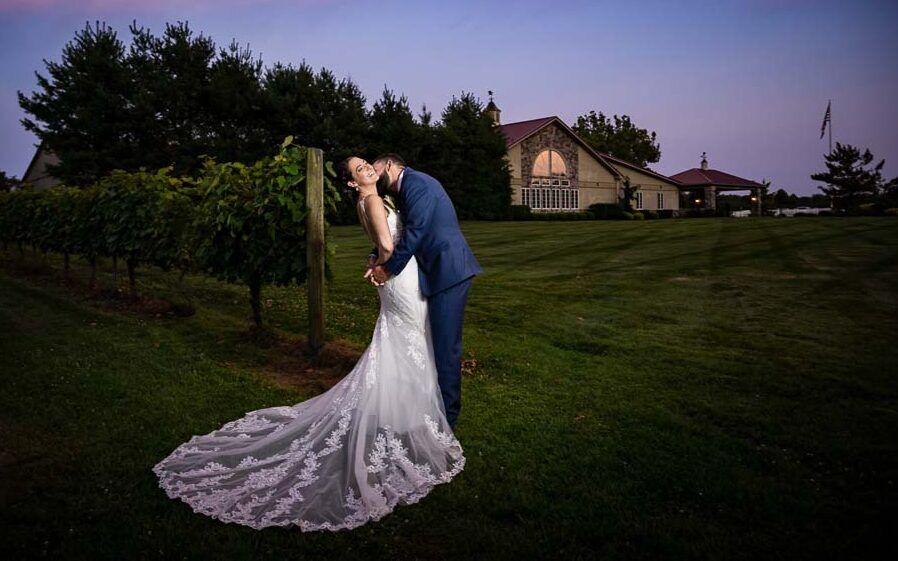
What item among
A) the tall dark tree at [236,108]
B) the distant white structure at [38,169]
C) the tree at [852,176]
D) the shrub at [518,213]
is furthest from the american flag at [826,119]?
the distant white structure at [38,169]

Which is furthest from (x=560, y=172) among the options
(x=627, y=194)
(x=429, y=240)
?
(x=429, y=240)

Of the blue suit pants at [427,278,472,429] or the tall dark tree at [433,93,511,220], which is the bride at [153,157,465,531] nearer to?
the blue suit pants at [427,278,472,429]

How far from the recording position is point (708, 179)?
2190 inches

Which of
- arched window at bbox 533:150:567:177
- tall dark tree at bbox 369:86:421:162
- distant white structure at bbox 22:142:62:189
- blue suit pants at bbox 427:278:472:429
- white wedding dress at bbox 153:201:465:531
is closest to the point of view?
white wedding dress at bbox 153:201:465:531

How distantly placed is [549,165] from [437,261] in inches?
1682

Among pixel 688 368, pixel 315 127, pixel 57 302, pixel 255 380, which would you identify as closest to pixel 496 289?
pixel 688 368

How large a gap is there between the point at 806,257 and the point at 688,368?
38.3ft

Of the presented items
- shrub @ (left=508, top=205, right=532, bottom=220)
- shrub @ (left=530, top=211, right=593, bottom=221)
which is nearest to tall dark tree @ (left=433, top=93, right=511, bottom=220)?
shrub @ (left=508, top=205, right=532, bottom=220)

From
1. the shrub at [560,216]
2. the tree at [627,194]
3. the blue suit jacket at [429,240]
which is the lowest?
the blue suit jacket at [429,240]

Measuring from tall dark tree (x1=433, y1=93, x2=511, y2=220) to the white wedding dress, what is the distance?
3293 centimetres

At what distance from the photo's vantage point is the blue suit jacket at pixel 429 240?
4230 millimetres

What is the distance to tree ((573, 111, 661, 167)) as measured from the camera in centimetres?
7881

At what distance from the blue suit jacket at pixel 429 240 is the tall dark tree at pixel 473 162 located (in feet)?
108

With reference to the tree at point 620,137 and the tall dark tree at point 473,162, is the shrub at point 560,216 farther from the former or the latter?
the tree at point 620,137
